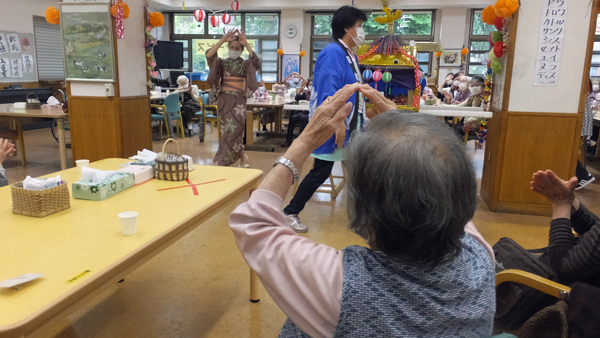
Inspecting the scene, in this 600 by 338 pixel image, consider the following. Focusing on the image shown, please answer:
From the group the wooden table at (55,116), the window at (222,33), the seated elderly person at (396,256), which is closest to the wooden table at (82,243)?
the seated elderly person at (396,256)

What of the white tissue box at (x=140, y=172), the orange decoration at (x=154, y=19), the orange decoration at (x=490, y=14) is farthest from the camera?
the orange decoration at (x=154, y=19)

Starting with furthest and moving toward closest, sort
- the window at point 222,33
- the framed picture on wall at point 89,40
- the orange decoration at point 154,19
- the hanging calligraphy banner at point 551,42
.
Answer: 1. the window at point 222,33
2. the orange decoration at point 154,19
3. the framed picture on wall at point 89,40
4. the hanging calligraphy banner at point 551,42

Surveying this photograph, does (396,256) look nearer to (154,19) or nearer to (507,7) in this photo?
(507,7)

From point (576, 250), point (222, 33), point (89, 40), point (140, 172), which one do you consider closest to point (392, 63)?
point (140, 172)

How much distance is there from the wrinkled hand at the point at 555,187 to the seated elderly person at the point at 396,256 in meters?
0.80

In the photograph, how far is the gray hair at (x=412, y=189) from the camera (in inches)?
25.4

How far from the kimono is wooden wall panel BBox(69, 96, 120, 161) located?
40.3 inches

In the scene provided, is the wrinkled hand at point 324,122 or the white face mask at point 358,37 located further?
the white face mask at point 358,37

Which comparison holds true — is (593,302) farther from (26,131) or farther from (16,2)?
(16,2)

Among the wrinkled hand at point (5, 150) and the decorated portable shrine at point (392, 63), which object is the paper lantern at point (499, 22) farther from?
the wrinkled hand at point (5, 150)

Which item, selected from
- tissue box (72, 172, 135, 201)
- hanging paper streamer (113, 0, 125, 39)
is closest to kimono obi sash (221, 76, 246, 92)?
hanging paper streamer (113, 0, 125, 39)

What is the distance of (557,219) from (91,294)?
1.39 meters

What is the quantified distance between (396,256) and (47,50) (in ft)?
35.0

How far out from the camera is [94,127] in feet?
14.0
